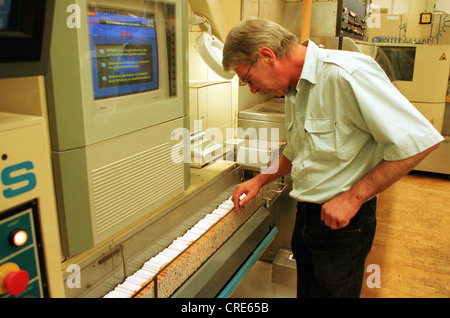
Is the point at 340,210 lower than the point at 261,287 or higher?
higher

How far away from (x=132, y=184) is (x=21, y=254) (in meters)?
0.45

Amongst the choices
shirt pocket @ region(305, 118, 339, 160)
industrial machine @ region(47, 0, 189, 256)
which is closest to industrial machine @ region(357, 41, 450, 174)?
shirt pocket @ region(305, 118, 339, 160)

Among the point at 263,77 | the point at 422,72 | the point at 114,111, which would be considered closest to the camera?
the point at 114,111

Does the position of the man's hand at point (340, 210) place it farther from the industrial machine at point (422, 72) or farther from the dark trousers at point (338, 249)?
the industrial machine at point (422, 72)

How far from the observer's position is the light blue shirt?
1.18 m

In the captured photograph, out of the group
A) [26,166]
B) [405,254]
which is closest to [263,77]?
[26,166]

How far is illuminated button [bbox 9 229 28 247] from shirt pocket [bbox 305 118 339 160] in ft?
3.07

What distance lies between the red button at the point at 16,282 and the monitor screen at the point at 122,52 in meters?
0.49

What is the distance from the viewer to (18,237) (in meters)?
0.77

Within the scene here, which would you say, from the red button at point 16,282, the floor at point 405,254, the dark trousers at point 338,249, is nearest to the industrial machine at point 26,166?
the red button at point 16,282

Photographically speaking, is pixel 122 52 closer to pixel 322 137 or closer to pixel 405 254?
pixel 322 137

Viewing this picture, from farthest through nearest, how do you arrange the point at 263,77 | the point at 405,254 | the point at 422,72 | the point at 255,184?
the point at 422,72 < the point at 405,254 < the point at 255,184 < the point at 263,77
